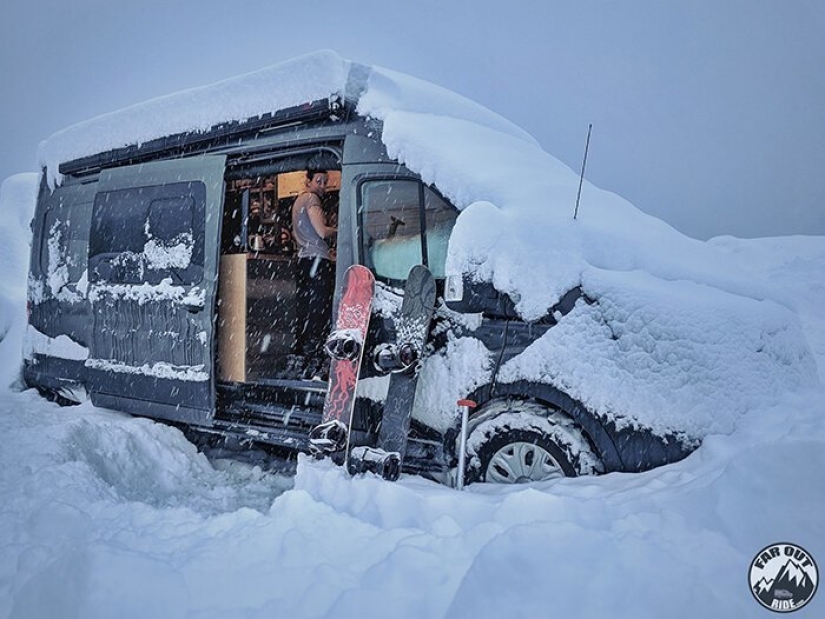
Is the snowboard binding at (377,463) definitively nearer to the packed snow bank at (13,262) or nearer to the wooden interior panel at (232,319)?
the wooden interior panel at (232,319)

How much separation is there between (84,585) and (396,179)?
93.6 inches

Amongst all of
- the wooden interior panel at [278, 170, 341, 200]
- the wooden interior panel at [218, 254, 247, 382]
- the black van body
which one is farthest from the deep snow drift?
the wooden interior panel at [278, 170, 341, 200]

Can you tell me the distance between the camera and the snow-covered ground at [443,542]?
5.46 ft

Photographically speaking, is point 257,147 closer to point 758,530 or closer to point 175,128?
point 175,128

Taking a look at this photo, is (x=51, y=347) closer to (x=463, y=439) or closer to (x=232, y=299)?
(x=232, y=299)

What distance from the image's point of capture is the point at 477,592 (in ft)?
5.48

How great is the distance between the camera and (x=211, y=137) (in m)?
3.98

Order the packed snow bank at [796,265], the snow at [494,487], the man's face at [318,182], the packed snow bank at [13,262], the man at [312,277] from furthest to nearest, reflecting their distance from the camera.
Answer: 1. the packed snow bank at [796,265]
2. the packed snow bank at [13,262]
3. the man's face at [318,182]
4. the man at [312,277]
5. the snow at [494,487]

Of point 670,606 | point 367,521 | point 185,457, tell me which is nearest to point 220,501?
point 185,457

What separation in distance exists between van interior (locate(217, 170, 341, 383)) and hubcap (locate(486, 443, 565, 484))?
2088 millimetres

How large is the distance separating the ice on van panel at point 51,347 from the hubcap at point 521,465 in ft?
12.4

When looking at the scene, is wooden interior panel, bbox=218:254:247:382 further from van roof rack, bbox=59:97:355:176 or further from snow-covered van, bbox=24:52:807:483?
van roof rack, bbox=59:97:355:176

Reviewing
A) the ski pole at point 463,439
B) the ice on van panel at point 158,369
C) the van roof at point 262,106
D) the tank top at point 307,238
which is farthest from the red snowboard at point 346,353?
the tank top at point 307,238

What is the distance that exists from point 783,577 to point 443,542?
104 centimetres
